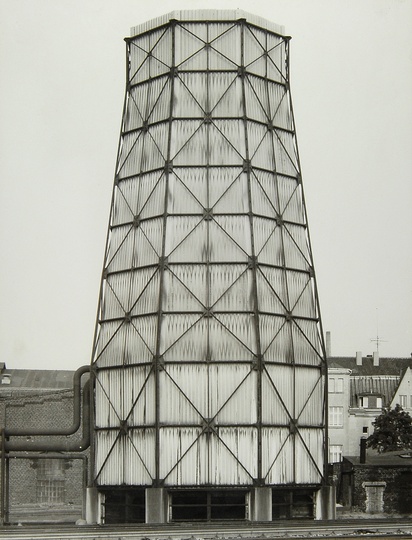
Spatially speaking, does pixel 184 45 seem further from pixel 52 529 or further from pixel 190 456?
pixel 52 529

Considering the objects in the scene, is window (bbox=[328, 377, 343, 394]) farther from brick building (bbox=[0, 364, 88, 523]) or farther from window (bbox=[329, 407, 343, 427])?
brick building (bbox=[0, 364, 88, 523])

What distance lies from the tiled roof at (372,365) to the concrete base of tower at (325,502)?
48064 mm

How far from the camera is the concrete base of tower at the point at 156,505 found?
4138 centimetres

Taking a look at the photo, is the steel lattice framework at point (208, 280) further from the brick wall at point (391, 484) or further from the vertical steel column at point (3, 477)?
the brick wall at point (391, 484)

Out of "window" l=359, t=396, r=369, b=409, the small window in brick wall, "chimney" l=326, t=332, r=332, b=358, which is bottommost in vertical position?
the small window in brick wall

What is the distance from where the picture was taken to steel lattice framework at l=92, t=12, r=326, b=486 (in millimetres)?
42062

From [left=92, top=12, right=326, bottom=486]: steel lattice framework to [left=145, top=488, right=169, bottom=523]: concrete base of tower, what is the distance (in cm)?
50

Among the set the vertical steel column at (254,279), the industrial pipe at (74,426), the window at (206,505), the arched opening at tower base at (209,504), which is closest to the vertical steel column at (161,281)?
the arched opening at tower base at (209,504)

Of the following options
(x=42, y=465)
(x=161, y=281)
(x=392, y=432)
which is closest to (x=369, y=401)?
(x=392, y=432)

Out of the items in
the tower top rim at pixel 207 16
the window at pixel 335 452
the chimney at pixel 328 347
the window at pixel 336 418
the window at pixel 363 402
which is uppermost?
the tower top rim at pixel 207 16

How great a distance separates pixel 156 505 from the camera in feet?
136

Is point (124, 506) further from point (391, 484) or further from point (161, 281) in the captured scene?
→ point (391, 484)

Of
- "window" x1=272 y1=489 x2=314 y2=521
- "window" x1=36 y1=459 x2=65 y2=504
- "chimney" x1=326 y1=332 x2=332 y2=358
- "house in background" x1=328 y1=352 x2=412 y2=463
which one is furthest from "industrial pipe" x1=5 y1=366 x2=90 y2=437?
"chimney" x1=326 y1=332 x2=332 y2=358

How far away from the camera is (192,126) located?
44938 millimetres
